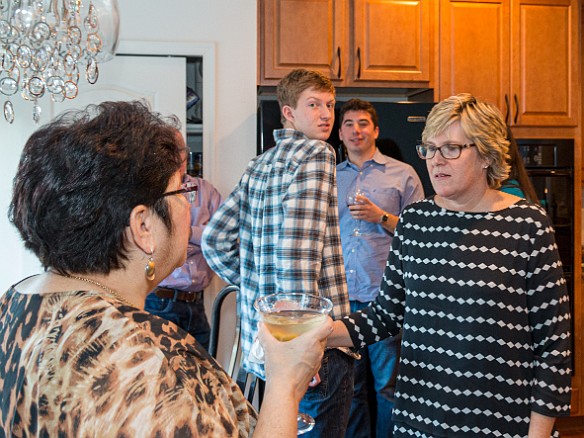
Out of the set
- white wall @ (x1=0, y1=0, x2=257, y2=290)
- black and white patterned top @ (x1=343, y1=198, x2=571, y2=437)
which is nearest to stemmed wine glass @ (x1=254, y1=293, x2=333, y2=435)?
black and white patterned top @ (x1=343, y1=198, x2=571, y2=437)

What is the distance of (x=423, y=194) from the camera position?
335cm

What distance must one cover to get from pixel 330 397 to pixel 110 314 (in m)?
1.32

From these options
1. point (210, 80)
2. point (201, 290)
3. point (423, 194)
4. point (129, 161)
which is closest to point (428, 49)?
point (423, 194)

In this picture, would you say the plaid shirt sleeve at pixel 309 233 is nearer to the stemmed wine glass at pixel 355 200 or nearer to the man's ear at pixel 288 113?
the man's ear at pixel 288 113

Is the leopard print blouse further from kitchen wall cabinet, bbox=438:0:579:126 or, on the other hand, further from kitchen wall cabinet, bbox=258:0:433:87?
kitchen wall cabinet, bbox=438:0:579:126

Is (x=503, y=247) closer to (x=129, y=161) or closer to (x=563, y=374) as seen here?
(x=563, y=374)

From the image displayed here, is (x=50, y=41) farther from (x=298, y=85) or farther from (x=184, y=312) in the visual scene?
(x=184, y=312)

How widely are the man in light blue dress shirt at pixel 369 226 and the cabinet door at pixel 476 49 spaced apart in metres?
0.71

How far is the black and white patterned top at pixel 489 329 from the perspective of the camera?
1588 mm

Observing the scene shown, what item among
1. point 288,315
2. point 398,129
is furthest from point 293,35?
point 288,315

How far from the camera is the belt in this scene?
10.8 feet

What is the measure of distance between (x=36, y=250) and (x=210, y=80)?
8.92 ft

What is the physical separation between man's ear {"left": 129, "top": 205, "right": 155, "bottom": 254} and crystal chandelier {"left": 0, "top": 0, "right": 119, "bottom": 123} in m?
1.30

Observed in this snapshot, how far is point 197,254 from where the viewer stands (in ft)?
11.0
